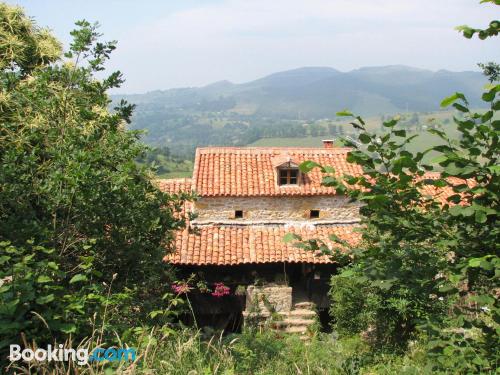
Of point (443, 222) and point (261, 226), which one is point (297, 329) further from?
point (443, 222)

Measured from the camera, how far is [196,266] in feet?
57.8

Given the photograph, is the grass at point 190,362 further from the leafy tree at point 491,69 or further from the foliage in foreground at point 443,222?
the leafy tree at point 491,69

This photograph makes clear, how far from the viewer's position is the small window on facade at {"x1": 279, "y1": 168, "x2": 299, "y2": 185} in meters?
19.7

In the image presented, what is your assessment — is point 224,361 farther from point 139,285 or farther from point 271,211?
point 271,211

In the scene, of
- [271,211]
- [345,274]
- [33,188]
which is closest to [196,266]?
[271,211]

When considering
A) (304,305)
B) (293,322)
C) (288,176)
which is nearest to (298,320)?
(293,322)

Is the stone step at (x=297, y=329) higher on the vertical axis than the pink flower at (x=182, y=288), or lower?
lower

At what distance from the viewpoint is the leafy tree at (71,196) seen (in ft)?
15.6

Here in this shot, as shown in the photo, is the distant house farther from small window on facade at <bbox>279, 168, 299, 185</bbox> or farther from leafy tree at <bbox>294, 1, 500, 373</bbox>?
leafy tree at <bbox>294, 1, 500, 373</bbox>

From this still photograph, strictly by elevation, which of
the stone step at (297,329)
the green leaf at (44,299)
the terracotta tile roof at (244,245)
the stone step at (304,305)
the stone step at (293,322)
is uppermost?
the green leaf at (44,299)

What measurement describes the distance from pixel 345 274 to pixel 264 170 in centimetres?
1655

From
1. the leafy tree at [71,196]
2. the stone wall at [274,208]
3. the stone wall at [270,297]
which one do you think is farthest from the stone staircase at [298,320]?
the leafy tree at [71,196]

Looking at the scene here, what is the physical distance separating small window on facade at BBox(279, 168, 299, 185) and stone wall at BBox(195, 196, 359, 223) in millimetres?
736

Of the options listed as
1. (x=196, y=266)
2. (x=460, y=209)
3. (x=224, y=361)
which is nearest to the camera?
(x=460, y=209)
